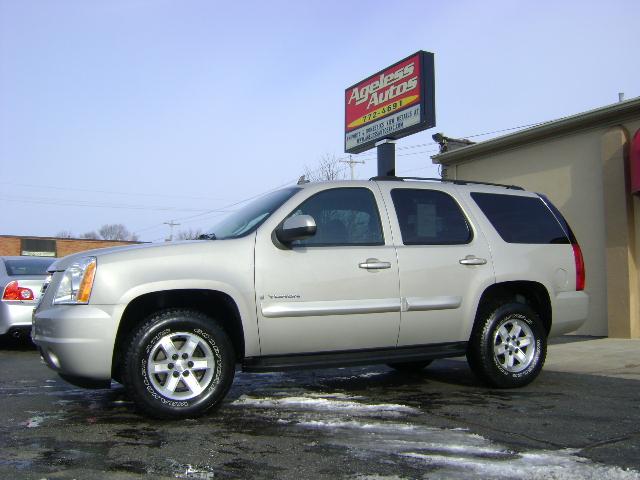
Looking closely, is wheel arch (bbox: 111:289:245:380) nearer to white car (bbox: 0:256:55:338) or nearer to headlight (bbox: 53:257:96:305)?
headlight (bbox: 53:257:96:305)

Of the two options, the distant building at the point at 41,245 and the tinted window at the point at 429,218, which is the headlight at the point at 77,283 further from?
the distant building at the point at 41,245

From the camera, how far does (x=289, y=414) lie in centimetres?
465

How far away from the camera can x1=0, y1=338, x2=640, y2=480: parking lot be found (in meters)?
3.39

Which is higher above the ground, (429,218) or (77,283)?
(429,218)

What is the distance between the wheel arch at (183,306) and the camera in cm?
451

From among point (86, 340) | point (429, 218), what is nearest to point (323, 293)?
point (429, 218)

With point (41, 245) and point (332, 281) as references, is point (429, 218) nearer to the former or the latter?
point (332, 281)

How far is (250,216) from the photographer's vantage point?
17.2ft

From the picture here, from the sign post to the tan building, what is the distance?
6.16 ft

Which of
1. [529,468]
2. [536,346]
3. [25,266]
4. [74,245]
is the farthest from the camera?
[74,245]

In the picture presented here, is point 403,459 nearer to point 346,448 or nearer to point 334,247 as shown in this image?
point 346,448

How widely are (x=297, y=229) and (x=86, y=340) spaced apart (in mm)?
1667

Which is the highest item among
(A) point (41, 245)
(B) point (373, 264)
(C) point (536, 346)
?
(A) point (41, 245)

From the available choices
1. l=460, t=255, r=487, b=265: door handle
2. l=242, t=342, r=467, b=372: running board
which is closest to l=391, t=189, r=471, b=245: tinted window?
l=460, t=255, r=487, b=265: door handle
